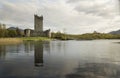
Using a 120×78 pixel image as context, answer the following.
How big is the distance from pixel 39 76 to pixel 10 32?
163 metres

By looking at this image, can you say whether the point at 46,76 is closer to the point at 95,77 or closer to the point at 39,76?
the point at 39,76

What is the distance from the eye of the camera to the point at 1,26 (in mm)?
145750

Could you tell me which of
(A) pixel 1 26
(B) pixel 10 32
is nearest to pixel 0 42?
(A) pixel 1 26

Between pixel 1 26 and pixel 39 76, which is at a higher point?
pixel 1 26

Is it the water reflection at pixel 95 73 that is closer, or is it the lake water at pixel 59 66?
the water reflection at pixel 95 73

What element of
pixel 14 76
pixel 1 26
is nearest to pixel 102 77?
pixel 14 76

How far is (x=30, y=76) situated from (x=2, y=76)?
3.20 metres

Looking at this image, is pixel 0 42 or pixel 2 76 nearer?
pixel 2 76

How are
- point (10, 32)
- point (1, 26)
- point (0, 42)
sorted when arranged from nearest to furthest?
point (0, 42), point (1, 26), point (10, 32)

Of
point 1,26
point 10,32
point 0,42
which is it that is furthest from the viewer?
point 10,32

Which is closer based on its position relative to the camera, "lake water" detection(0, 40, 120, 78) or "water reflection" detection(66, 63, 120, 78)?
"water reflection" detection(66, 63, 120, 78)

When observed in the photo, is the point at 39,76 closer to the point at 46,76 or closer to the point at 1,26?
the point at 46,76

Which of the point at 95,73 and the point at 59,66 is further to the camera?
the point at 59,66

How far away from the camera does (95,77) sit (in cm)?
2044
